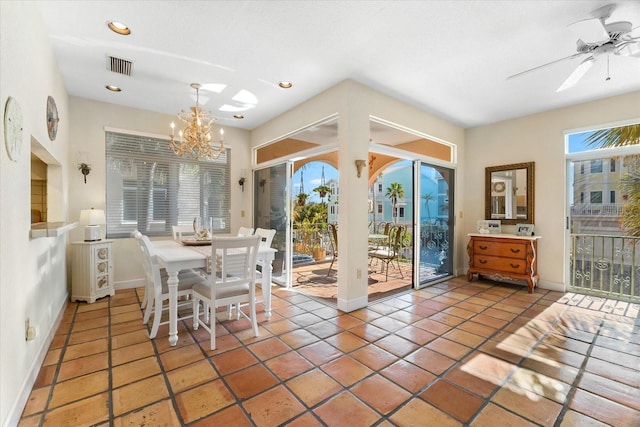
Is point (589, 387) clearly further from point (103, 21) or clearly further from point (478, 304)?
point (103, 21)

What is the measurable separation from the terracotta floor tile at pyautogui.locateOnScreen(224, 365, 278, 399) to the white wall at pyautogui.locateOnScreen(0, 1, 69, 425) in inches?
46.0

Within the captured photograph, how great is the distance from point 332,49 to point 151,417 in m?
3.23

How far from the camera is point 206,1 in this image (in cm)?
217

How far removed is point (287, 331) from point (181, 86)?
329 centimetres

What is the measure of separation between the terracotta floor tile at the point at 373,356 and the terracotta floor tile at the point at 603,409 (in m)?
1.17

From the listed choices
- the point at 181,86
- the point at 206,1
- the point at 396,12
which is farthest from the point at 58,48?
the point at 396,12

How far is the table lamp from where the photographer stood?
3732 millimetres

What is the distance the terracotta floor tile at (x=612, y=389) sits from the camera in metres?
1.83

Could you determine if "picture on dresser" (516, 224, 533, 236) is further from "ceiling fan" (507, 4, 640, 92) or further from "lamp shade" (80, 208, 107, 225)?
"lamp shade" (80, 208, 107, 225)

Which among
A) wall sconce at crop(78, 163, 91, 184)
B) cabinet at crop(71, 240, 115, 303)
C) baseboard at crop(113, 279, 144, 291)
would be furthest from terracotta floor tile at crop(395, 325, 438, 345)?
wall sconce at crop(78, 163, 91, 184)

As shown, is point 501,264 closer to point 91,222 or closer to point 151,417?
point 151,417

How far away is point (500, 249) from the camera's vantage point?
15.0 feet

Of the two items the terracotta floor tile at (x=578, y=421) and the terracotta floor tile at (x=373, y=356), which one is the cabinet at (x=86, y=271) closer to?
the terracotta floor tile at (x=373, y=356)

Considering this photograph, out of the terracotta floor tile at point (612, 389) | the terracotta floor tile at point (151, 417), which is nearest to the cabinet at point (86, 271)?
the terracotta floor tile at point (151, 417)
